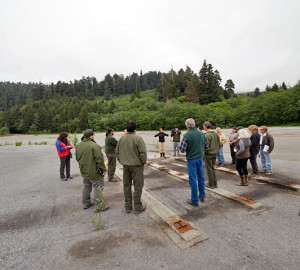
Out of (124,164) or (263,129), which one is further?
(263,129)

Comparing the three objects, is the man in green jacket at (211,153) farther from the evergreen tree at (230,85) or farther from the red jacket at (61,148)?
the evergreen tree at (230,85)

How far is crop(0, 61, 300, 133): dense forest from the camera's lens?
36906mm

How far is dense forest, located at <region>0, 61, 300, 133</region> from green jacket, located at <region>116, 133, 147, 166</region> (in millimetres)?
40890

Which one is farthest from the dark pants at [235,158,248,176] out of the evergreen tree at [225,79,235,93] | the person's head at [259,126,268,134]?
the evergreen tree at [225,79,235,93]

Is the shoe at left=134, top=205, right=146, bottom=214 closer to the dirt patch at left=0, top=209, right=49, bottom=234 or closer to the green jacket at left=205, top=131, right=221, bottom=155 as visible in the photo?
the dirt patch at left=0, top=209, right=49, bottom=234

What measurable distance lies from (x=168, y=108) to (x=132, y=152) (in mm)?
52112

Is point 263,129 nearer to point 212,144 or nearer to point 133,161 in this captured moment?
point 212,144

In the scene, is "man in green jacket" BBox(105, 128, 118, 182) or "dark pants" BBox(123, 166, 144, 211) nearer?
"dark pants" BBox(123, 166, 144, 211)

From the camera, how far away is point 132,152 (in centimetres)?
369

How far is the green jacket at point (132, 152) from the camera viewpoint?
3676 millimetres

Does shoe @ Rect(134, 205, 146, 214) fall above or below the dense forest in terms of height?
below

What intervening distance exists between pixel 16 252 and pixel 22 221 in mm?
1142

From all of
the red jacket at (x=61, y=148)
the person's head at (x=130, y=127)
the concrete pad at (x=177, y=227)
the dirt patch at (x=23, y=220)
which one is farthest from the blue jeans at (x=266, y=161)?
the red jacket at (x=61, y=148)

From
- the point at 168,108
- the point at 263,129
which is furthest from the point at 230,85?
the point at 263,129
